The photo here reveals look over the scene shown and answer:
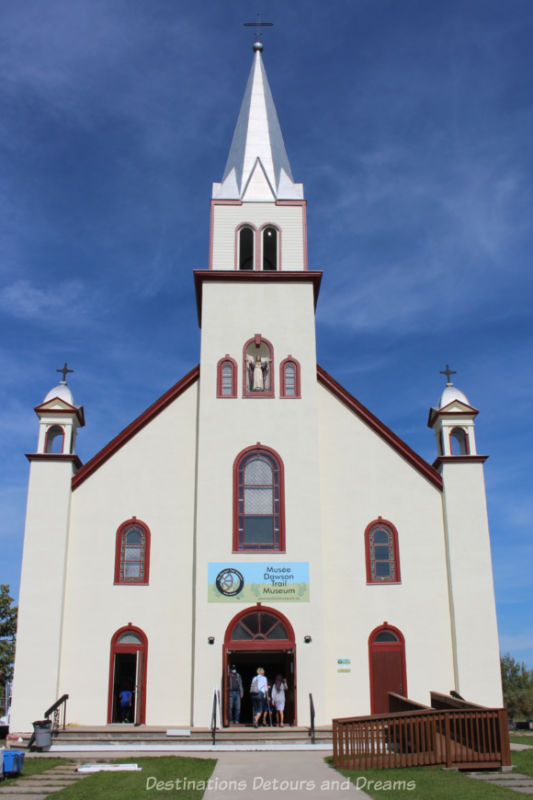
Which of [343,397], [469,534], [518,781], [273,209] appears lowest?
[518,781]

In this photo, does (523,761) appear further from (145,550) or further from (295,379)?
(295,379)

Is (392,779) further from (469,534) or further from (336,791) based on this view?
(469,534)

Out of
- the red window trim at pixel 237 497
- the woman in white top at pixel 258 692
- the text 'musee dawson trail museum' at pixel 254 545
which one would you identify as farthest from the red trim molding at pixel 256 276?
the woman in white top at pixel 258 692

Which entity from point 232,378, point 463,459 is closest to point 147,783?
point 232,378

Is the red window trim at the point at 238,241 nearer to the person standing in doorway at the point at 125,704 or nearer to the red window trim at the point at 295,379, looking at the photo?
the red window trim at the point at 295,379

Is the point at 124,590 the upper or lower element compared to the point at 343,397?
lower

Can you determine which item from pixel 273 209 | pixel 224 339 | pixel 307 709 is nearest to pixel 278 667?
pixel 307 709

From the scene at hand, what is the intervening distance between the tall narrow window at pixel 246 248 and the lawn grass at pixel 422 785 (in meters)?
17.9

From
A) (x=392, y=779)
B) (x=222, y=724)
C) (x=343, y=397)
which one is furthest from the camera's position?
(x=343, y=397)

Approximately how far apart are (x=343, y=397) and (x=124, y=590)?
9150 millimetres

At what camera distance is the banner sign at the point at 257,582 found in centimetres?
2152

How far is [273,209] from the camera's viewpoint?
1044 inches

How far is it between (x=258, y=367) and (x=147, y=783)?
1425 cm

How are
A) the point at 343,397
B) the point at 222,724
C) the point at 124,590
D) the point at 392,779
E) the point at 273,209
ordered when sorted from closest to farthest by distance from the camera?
the point at 392,779 → the point at 222,724 → the point at 124,590 → the point at 343,397 → the point at 273,209
